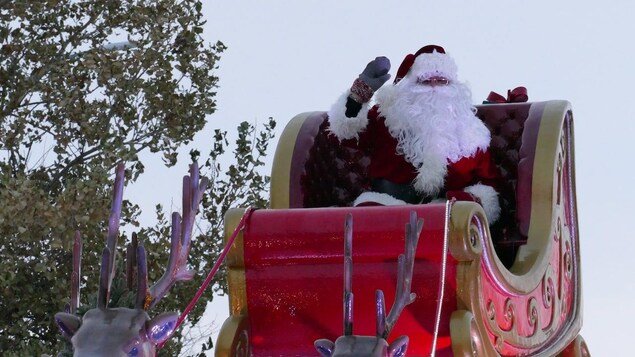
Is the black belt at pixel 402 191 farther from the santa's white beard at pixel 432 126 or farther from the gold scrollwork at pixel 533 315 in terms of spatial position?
the gold scrollwork at pixel 533 315

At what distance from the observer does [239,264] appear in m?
5.34

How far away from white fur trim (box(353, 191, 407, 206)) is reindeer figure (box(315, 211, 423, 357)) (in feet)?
4.05

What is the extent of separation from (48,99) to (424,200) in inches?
132

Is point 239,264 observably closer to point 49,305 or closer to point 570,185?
point 570,185

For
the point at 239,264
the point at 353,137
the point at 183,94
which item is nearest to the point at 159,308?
the point at 183,94

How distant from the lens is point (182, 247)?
405cm

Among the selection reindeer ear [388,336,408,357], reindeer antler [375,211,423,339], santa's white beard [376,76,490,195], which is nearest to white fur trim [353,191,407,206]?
santa's white beard [376,76,490,195]

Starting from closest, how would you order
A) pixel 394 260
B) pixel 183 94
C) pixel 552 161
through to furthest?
pixel 394 260
pixel 552 161
pixel 183 94

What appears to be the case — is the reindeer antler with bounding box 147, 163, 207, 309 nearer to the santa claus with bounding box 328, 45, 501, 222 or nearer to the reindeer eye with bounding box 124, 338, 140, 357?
the reindeer eye with bounding box 124, 338, 140, 357

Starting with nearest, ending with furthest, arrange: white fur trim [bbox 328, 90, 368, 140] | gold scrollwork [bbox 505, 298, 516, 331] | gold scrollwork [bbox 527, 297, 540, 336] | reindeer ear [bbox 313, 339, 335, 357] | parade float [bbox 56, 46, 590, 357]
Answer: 1. parade float [bbox 56, 46, 590, 357]
2. reindeer ear [bbox 313, 339, 335, 357]
3. gold scrollwork [bbox 505, 298, 516, 331]
4. gold scrollwork [bbox 527, 297, 540, 336]
5. white fur trim [bbox 328, 90, 368, 140]

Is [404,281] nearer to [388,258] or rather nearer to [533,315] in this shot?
[388,258]

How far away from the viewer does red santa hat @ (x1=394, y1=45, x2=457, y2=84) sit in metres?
6.11

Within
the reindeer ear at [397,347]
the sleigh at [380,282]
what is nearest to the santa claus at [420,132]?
the sleigh at [380,282]

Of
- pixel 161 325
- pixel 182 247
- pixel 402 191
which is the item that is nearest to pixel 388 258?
pixel 402 191
